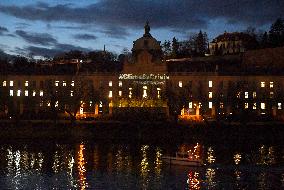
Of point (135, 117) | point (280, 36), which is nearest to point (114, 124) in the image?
point (135, 117)

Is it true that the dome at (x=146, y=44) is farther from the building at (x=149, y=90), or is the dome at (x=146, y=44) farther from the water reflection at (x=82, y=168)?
the water reflection at (x=82, y=168)

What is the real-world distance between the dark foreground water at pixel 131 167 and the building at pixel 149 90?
89.4 feet

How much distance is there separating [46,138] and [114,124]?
11804 millimetres

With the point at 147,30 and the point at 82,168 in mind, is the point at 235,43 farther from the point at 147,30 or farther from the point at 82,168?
the point at 82,168

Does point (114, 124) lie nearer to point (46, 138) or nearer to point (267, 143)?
point (46, 138)

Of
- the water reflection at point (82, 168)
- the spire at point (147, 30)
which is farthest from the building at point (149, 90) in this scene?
the water reflection at point (82, 168)

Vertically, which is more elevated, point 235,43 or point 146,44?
point 235,43

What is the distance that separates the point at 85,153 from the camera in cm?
8319

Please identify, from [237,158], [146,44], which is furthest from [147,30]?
[237,158]

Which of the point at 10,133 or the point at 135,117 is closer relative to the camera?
the point at 10,133

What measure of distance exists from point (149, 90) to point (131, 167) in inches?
2220

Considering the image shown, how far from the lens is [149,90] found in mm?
127688

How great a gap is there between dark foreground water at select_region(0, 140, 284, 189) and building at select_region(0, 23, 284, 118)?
27.3 metres

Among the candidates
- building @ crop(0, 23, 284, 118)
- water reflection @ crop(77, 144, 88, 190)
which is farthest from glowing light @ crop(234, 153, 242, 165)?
building @ crop(0, 23, 284, 118)
